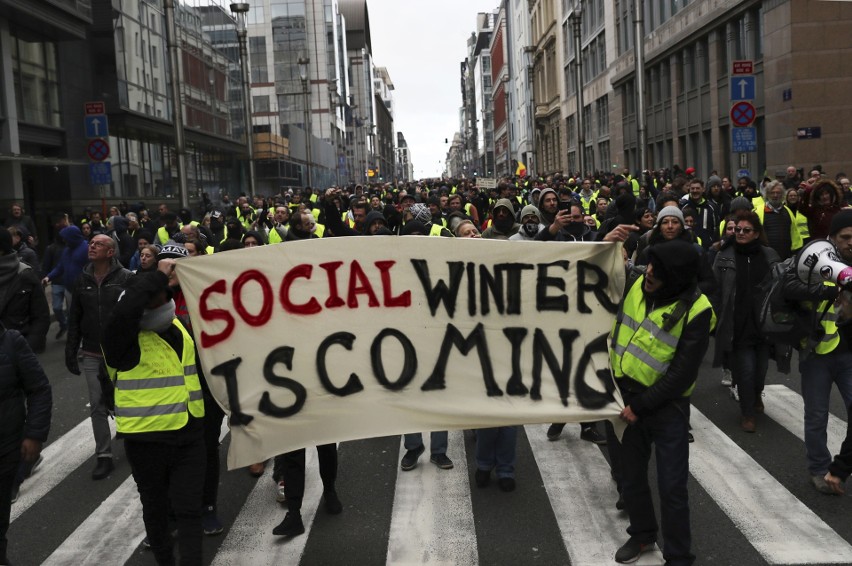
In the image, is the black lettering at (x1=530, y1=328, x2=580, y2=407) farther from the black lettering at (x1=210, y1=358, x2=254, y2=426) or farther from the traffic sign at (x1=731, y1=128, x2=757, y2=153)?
→ the traffic sign at (x1=731, y1=128, x2=757, y2=153)

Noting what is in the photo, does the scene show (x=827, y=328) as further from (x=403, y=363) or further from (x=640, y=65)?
(x=640, y=65)

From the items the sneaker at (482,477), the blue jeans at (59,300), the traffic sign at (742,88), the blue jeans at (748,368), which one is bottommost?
the sneaker at (482,477)

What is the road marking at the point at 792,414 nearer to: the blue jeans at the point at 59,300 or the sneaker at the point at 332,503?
the sneaker at the point at 332,503

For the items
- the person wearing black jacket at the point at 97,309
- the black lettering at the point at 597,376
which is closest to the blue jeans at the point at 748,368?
the black lettering at the point at 597,376

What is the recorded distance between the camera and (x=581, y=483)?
6.65 meters

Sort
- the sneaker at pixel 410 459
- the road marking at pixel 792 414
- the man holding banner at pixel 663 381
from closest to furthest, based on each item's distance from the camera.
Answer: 1. the man holding banner at pixel 663 381
2. the sneaker at pixel 410 459
3. the road marking at pixel 792 414

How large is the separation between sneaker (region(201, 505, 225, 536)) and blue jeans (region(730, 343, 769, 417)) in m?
4.45

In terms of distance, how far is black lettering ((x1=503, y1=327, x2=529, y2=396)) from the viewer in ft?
18.0

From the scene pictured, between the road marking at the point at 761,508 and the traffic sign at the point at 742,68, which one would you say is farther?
the traffic sign at the point at 742,68

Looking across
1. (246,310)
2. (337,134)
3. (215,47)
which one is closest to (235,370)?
(246,310)

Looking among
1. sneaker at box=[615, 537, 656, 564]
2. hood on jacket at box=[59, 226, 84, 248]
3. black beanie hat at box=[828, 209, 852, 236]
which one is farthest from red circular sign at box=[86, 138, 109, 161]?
sneaker at box=[615, 537, 656, 564]

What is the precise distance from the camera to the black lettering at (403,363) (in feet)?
17.9

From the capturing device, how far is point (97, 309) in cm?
714

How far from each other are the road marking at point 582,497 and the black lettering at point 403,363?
136 centimetres
